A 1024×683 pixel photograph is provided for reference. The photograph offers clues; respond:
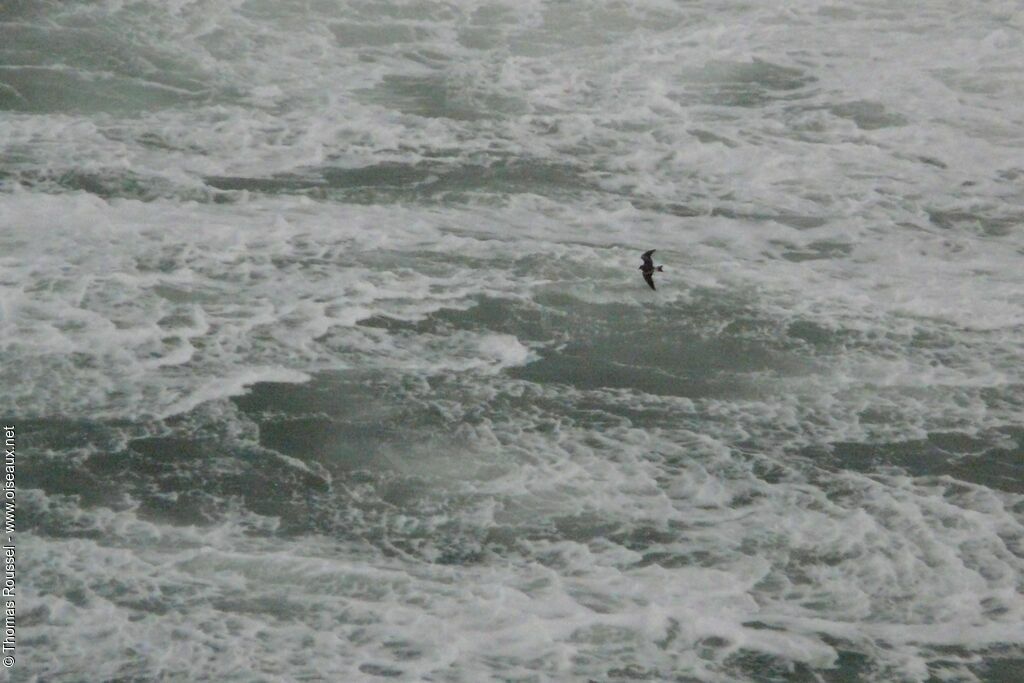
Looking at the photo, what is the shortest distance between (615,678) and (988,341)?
5505 mm

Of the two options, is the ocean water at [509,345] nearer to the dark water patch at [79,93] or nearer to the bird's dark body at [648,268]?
the dark water patch at [79,93]

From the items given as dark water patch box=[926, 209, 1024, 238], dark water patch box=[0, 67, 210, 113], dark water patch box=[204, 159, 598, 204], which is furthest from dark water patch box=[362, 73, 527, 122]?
dark water patch box=[926, 209, 1024, 238]

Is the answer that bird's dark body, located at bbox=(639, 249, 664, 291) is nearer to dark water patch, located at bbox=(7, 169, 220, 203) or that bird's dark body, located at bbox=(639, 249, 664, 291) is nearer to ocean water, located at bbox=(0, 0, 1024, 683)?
ocean water, located at bbox=(0, 0, 1024, 683)

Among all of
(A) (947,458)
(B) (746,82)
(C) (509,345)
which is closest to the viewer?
(A) (947,458)

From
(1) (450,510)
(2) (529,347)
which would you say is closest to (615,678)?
(1) (450,510)

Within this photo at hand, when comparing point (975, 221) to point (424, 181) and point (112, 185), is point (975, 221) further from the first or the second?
point (112, 185)

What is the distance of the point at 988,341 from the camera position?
13.6m

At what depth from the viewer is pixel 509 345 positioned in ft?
43.7

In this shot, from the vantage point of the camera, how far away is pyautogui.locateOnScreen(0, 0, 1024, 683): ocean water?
1061 centimetres

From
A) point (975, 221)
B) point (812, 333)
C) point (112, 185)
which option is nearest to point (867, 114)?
point (975, 221)

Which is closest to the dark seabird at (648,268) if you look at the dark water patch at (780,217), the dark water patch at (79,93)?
the dark water patch at (780,217)

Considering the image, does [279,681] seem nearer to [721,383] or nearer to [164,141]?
[721,383]

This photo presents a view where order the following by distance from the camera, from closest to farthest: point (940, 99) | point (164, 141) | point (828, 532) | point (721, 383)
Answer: point (828, 532)
point (721, 383)
point (164, 141)
point (940, 99)

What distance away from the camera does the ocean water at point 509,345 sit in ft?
34.8
